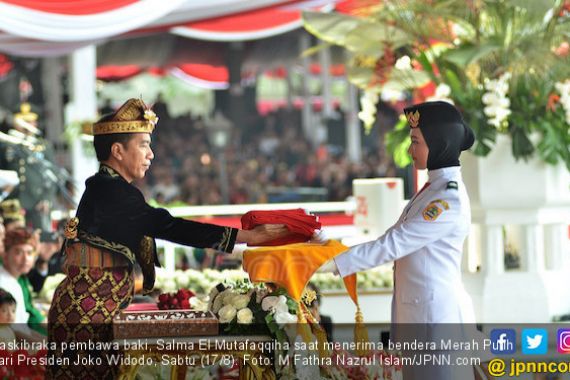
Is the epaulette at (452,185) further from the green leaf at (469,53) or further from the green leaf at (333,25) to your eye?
the green leaf at (333,25)

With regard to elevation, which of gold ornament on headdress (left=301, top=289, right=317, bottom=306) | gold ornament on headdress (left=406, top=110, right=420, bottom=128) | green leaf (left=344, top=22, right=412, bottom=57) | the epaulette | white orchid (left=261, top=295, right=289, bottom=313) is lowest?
white orchid (left=261, top=295, right=289, bottom=313)

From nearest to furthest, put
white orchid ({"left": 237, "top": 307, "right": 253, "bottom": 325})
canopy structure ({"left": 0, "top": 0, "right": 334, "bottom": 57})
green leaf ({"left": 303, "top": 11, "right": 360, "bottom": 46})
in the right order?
1. white orchid ({"left": 237, "top": 307, "right": 253, "bottom": 325})
2. canopy structure ({"left": 0, "top": 0, "right": 334, "bottom": 57})
3. green leaf ({"left": 303, "top": 11, "right": 360, "bottom": 46})

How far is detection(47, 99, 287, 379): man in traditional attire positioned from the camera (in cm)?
386

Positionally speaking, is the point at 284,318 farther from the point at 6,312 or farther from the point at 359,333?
the point at 6,312

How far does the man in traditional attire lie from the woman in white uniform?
1.93 ft

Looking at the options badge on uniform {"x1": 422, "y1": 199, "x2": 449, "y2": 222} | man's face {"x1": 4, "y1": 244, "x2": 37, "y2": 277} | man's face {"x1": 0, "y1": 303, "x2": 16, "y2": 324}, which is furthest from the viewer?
man's face {"x1": 4, "y1": 244, "x2": 37, "y2": 277}

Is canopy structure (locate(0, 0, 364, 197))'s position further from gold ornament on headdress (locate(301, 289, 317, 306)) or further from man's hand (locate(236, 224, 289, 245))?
gold ornament on headdress (locate(301, 289, 317, 306))

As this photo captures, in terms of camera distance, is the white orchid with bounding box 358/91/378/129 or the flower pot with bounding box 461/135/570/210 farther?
the white orchid with bounding box 358/91/378/129

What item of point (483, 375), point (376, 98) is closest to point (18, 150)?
point (376, 98)

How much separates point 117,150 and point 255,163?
13.9 m

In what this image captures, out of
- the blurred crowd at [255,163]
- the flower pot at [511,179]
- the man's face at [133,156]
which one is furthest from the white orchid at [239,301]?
the blurred crowd at [255,163]

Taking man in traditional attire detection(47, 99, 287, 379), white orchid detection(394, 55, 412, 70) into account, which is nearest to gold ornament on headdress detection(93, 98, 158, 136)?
man in traditional attire detection(47, 99, 287, 379)

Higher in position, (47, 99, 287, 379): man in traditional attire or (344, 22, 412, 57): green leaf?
(344, 22, 412, 57): green leaf

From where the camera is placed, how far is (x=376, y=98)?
750cm
